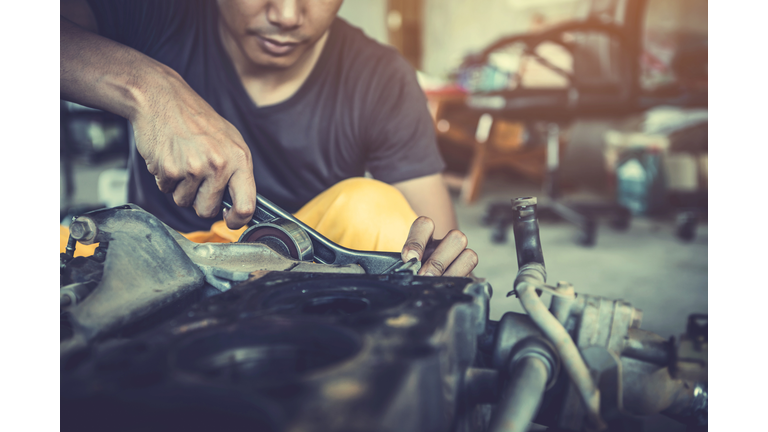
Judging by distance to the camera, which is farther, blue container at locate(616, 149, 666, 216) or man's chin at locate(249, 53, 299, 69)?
blue container at locate(616, 149, 666, 216)

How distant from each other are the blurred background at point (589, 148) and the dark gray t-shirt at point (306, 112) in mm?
513

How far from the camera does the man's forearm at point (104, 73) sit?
24.6 inches

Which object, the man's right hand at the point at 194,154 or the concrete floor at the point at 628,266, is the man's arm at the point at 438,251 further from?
the concrete floor at the point at 628,266

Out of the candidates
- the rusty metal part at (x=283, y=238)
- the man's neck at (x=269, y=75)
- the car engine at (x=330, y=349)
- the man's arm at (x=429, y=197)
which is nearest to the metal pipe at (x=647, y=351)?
the car engine at (x=330, y=349)

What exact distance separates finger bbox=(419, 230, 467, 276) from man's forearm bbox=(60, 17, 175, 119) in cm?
40

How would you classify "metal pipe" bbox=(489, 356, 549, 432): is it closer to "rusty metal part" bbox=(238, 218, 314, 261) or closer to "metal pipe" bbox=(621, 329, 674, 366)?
"metal pipe" bbox=(621, 329, 674, 366)

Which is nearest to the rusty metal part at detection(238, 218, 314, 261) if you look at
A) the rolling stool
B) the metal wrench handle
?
the metal wrench handle

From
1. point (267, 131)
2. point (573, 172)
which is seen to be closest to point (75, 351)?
point (267, 131)

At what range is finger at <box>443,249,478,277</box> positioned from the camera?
0.56 meters

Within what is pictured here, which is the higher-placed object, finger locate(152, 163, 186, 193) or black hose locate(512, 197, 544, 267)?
finger locate(152, 163, 186, 193)

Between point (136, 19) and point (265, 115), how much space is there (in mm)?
257

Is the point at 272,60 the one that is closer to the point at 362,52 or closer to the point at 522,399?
the point at 362,52

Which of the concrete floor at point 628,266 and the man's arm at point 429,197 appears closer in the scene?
the man's arm at point 429,197

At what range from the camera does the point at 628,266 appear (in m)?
1.74
